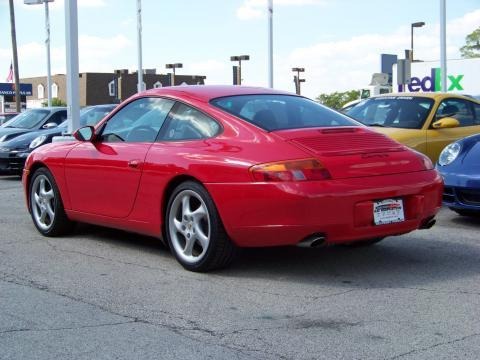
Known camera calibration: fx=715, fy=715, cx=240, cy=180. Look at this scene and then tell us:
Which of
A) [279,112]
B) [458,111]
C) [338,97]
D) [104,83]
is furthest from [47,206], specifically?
[338,97]

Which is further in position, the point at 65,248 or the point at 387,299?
the point at 65,248

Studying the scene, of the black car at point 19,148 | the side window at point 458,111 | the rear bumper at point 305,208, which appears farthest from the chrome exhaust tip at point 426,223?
the black car at point 19,148

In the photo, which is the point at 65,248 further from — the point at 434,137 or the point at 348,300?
the point at 434,137

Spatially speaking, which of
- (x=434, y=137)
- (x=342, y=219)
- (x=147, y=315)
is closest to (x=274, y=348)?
(x=147, y=315)

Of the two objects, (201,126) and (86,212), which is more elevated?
(201,126)

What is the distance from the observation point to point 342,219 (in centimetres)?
470

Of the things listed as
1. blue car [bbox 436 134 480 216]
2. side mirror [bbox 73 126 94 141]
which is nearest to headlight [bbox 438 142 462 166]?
blue car [bbox 436 134 480 216]

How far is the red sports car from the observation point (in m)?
4.69

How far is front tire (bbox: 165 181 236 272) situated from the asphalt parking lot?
4.5 inches

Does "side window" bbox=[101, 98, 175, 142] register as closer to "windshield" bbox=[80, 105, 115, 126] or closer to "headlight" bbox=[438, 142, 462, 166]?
"headlight" bbox=[438, 142, 462, 166]

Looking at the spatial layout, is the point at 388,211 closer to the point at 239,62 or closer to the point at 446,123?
the point at 446,123

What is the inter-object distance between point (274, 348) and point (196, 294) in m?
1.14

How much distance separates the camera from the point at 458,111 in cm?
941

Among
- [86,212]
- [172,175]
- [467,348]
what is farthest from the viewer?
[86,212]
